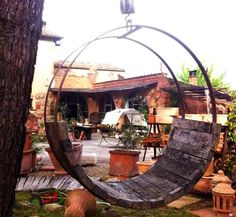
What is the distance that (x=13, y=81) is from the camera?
4.84 feet

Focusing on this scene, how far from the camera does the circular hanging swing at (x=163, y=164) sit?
6.07 ft

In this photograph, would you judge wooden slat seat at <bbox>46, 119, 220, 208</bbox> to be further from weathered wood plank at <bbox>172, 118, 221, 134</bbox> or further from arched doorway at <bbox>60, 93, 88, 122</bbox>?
arched doorway at <bbox>60, 93, 88, 122</bbox>

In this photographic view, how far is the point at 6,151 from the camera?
1.48m

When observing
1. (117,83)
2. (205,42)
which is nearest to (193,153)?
(117,83)

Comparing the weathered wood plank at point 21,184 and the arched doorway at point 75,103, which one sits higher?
the arched doorway at point 75,103

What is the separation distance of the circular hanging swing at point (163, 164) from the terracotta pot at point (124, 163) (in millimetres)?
2956

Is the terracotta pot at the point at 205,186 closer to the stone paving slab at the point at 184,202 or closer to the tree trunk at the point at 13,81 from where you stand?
the stone paving slab at the point at 184,202

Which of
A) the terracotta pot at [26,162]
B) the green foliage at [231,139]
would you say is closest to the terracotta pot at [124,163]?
the terracotta pot at [26,162]

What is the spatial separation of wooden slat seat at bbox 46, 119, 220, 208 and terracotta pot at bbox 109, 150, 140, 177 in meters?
3.02

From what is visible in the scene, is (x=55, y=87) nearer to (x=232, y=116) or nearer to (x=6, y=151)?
(x=232, y=116)

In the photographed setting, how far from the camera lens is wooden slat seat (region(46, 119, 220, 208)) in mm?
1846

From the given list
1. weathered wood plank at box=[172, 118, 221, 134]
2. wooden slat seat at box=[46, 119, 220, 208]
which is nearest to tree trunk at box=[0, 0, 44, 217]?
wooden slat seat at box=[46, 119, 220, 208]

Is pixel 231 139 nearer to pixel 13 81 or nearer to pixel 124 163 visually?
pixel 124 163

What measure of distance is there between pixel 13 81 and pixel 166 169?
1.63 meters
